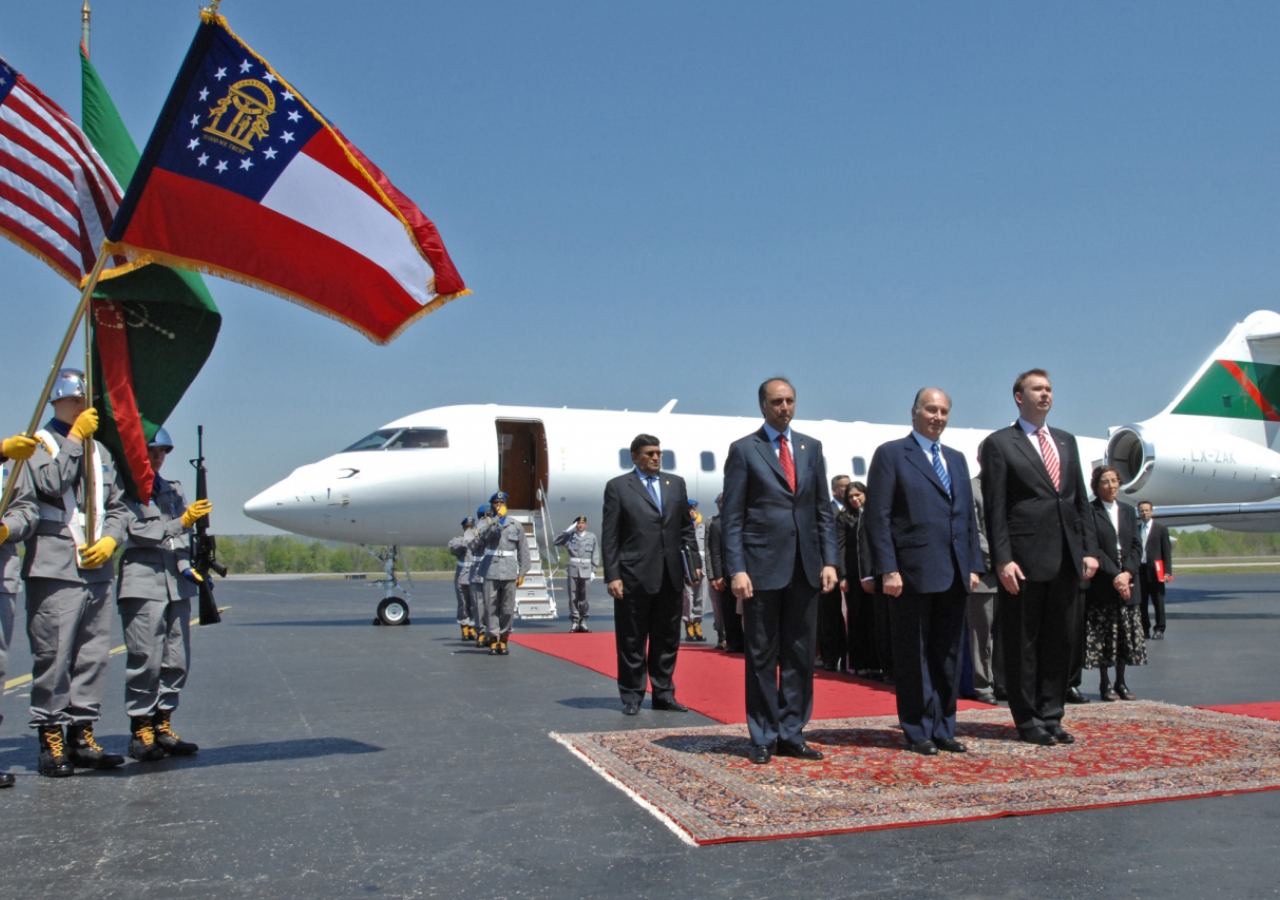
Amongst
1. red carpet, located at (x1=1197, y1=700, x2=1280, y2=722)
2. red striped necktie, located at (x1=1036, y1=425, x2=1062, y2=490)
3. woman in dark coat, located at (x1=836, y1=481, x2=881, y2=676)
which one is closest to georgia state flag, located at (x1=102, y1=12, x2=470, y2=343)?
red striped necktie, located at (x1=1036, y1=425, x2=1062, y2=490)

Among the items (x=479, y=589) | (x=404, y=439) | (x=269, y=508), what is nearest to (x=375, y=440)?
(x=404, y=439)

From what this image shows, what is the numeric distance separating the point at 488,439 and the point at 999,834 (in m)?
13.3

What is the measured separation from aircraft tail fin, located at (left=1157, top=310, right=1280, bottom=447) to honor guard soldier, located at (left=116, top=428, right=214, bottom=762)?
826 inches

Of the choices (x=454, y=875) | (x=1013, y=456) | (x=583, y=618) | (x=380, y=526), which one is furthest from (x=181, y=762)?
(x=380, y=526)

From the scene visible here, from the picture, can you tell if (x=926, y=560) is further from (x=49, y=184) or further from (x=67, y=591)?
(x=49, y=184)

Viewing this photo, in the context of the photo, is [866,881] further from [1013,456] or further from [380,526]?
[380,526]

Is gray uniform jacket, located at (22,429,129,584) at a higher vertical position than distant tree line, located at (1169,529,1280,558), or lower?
higher

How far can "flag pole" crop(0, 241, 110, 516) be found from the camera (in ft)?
16.2

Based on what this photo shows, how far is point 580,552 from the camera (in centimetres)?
1545

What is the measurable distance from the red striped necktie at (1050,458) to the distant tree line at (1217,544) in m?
72.3

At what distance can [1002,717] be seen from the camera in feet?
22.5

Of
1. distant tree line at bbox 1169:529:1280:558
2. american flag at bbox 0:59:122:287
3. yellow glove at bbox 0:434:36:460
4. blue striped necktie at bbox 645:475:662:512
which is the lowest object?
distant tree line at bbox 1169:529:1280:558

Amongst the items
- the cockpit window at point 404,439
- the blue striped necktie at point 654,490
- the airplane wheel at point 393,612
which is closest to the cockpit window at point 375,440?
the cockpit window at point 404,439

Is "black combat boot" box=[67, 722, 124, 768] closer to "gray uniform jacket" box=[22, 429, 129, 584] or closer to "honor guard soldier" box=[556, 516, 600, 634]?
"gray uniform jacket" box=[22, 429, 129, 584]
